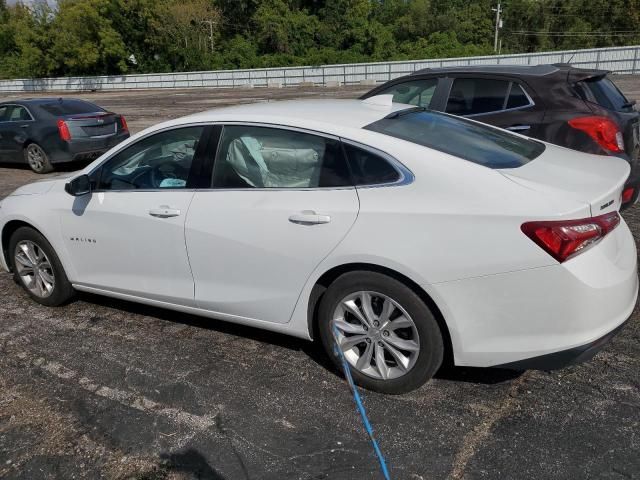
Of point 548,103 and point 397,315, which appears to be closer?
point 397,315

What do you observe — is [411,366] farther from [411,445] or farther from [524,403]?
[524,403]

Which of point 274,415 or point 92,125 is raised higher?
point 92,125

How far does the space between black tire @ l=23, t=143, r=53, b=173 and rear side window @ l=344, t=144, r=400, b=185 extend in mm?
9113

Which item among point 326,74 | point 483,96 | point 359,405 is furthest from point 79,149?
point 326,74

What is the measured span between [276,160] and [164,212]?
31.4 inches

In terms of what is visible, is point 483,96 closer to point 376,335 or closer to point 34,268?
point 376,335

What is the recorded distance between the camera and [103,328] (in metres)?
4.24

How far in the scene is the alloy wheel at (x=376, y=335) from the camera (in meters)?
3.05

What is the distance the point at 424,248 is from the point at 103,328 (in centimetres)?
257

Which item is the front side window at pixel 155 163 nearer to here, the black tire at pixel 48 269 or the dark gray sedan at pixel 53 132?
the black tire at pixel 48 269

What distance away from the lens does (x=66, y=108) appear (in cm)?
1120

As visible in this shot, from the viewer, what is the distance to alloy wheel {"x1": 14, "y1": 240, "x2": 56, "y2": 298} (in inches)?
177

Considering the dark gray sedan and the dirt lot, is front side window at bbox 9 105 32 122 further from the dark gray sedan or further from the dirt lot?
the dirt lot

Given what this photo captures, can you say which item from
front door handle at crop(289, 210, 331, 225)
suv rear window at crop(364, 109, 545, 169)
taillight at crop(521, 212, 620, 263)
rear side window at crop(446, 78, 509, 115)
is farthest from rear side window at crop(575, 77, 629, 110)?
front door handle at crop(289, 210, 331, 225)
